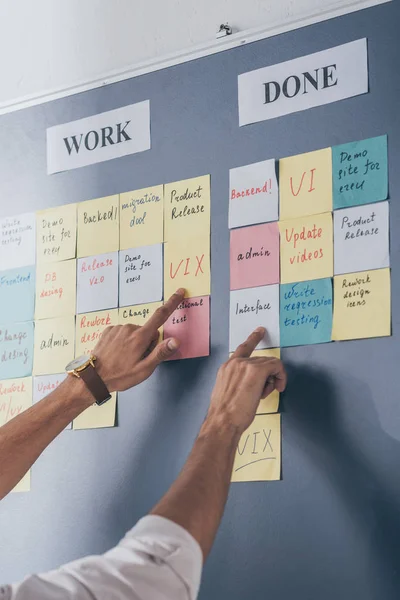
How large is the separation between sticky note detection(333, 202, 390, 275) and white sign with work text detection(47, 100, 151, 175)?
1.45ft

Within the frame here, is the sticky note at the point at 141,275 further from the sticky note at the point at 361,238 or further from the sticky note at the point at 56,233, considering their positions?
the sticky note at the point at 361,238

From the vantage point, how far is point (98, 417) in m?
1.72

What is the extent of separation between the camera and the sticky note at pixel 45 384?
5.82ft

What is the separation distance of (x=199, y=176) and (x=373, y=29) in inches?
15.4

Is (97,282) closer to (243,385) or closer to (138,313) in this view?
(138,313)

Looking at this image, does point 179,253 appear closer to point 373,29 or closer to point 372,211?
point 372,211

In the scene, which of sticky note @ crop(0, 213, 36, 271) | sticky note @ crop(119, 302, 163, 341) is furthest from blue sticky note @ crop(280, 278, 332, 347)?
sticky note @ crop(0, 213, 36, 271)

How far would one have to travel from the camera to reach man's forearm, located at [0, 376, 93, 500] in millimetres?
1631

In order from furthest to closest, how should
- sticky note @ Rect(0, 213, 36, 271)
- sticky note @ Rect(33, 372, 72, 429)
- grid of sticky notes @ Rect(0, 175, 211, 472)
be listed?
sticky note @ Rect(0, 213, 36, 271)
sticky note @ Rect(33, 372, 72, 429)
grid of sticky notes @ Rect(0, 175, 211, 472)

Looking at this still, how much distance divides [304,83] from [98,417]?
700 millimetres

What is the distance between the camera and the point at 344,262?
1.52 meters

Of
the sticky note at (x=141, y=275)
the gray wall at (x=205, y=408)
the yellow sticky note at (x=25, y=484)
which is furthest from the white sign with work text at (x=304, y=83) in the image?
the yellow sticky note at (x=25, y=484)

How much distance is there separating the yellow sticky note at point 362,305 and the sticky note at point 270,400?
0.36 feet

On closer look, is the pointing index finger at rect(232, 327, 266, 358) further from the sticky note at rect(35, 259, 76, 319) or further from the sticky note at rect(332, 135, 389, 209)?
the sticky note at rect(35, 259, 76, 319)
